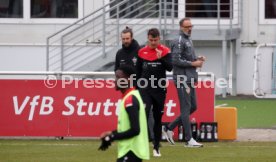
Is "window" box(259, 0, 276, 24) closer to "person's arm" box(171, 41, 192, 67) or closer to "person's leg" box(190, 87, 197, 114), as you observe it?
"person's leg" box(190, 87, 197, 114)

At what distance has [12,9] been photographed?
2802cm

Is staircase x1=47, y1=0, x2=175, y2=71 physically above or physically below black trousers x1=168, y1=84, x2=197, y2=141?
above

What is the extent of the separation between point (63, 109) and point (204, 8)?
11502 millimetres

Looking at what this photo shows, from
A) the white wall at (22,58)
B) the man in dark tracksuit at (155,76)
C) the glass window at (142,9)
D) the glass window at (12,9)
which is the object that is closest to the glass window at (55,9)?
the glass window at (12,9)

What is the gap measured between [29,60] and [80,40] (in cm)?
165

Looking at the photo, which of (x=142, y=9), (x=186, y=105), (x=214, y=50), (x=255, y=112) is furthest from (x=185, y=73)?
(x=214, y=50)

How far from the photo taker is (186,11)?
27.5 meters

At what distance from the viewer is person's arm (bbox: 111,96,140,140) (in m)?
9.45

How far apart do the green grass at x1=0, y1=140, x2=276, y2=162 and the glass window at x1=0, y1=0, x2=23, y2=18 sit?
11699mm

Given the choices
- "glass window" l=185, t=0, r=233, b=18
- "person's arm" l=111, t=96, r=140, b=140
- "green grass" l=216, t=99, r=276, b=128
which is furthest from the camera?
"glass window" l=185, t=0, r=233, b=18

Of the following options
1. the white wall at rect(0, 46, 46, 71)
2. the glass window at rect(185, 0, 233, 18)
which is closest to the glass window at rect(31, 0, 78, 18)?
the white wall at rect(0, 46, 46, 71)

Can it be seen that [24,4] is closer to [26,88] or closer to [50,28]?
[50,28]

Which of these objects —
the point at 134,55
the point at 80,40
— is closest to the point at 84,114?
the point at 134,55

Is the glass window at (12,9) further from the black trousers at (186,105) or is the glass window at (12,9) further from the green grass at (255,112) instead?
the black trousers at (186,105)
